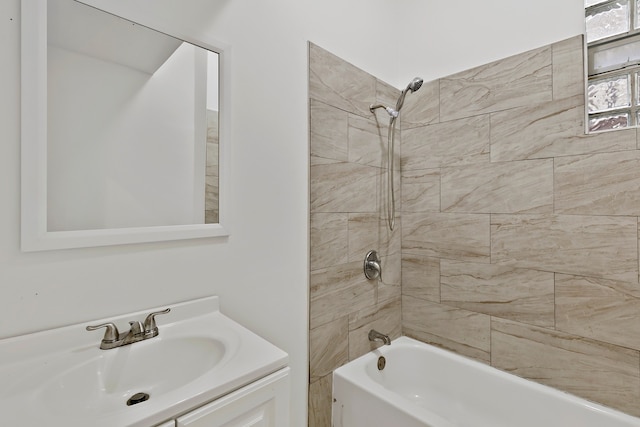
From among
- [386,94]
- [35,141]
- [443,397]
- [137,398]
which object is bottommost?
[443,397]

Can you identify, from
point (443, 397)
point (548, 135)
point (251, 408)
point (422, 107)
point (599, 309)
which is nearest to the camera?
point (251, 408)

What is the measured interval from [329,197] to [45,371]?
121 cm

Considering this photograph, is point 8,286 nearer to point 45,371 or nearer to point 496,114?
point 45,371

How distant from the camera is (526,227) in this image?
159 centimetres

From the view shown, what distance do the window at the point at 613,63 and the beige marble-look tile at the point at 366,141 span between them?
38.9 inches

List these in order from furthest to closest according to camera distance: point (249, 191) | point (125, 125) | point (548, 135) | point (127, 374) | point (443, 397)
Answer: point (443, 397), point (548, 135), point (249, 191), point (125, 125), point (127, 374)

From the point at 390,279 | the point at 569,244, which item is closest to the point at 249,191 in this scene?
the point at 390,279

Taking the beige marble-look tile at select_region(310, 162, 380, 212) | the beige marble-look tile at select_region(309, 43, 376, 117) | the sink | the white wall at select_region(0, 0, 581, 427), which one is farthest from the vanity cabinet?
the beige marble-look tile at select_region(309, 43, 376, 117)

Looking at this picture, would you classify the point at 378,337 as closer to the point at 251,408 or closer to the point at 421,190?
the point at 421,190

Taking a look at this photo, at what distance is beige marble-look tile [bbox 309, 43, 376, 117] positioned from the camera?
154 cm

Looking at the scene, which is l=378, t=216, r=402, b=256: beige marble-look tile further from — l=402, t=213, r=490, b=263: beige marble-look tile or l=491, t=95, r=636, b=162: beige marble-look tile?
l=491, t=95, r=636, b=162: beige marble-look tile

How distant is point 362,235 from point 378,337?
23.9 inches

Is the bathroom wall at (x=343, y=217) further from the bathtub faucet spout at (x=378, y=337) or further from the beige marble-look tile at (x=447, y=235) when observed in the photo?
the beige marble-look tile at (x=447, y=235)

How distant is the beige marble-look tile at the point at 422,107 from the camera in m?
1.92
